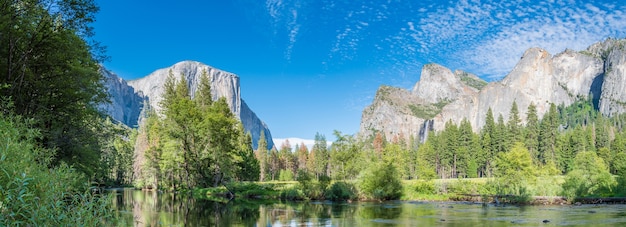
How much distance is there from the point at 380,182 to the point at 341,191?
4777mm

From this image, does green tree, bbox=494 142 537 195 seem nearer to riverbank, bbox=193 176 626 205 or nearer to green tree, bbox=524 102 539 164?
riverbank, bbox=193 176 626 205

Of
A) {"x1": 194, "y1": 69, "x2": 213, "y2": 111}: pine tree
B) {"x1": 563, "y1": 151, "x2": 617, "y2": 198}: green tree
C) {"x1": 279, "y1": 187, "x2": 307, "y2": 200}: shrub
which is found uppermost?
{"x1": 194, "y1": 69, "x2": 213, "y2": 111}: pine tree

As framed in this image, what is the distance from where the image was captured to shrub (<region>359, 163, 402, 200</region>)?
4844 centimetres

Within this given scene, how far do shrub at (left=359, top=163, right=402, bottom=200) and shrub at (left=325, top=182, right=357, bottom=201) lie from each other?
122cm

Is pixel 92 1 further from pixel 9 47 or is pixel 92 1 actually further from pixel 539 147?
pixel 539 147

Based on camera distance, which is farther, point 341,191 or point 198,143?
point 198,143

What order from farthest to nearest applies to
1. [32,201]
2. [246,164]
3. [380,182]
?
[246,164], [380,182], [32,201]

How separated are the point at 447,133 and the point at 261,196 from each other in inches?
3072

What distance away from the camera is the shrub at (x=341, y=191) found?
1890 inches

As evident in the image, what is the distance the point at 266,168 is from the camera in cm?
11162

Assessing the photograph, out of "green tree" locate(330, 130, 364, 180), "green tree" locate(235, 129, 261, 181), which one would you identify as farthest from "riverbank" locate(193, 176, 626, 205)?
"green tree" locate(235, 129, 261, 181)

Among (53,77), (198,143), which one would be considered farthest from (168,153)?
(53,77)

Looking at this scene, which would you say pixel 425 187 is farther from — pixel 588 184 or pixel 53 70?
pixel 53 70

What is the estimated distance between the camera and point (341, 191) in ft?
159
